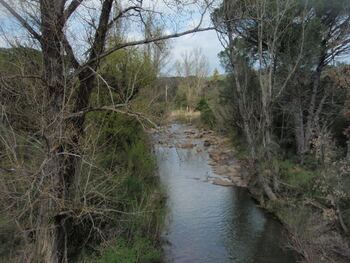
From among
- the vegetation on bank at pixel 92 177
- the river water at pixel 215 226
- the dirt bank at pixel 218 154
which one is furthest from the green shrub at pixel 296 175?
the vegetation on bank at pixel 92 177

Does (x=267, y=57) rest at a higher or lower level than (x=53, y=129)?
higher

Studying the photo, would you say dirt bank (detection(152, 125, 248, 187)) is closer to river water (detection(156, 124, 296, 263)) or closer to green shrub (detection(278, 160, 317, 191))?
river water (detection(156, 124, 296, 263))

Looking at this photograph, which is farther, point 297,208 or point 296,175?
point 296,175

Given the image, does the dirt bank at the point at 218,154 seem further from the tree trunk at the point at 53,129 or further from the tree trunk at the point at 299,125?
the tree trunk at the point at 53,129

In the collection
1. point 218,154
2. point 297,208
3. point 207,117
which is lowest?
point 297,208

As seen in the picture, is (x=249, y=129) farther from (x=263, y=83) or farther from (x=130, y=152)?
(x=130, y=152)

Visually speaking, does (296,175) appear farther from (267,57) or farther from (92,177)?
(92,177)

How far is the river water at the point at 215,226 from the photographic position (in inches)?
420

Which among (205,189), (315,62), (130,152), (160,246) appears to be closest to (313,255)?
(160,246)

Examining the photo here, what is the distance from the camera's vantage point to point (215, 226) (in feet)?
42.1

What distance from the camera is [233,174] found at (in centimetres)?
2003

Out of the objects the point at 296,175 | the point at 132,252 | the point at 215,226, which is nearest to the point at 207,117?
the point at 296,175

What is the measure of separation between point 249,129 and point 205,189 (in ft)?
10.7

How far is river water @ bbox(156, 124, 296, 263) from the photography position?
35.0ft
